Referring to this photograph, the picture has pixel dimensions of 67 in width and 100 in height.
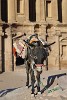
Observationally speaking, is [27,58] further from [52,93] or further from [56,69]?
[56,69]

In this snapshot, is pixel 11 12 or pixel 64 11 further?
pixel 64 11

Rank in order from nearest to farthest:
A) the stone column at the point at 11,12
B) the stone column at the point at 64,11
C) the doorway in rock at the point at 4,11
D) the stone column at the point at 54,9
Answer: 1. the stone column at the point at 11,12
2. the doorway in rock at the point at 4,11
3. the stone column at the point at 54,9
4. the stone column at the point at 64,11

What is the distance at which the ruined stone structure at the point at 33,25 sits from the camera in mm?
28953

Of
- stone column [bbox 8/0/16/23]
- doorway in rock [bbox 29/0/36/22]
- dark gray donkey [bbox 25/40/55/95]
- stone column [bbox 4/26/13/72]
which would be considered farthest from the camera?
doorway in rock [bbox 29/0/36/22]

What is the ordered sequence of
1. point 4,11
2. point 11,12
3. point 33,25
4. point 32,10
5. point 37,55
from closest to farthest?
1. point 37,55
2. point 11,12
3. point 33,25
4. point 4,11
5. point 32,10

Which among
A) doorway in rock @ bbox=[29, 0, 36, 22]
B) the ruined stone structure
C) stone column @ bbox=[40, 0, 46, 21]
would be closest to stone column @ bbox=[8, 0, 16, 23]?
the ruined stone structure

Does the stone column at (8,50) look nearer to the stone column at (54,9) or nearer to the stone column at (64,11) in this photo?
the stone column at (54,9)

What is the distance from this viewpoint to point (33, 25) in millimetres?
30156

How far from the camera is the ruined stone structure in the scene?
2895 centimetres

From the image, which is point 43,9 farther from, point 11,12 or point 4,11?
point 4,11

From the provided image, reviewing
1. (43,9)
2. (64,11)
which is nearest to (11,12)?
(43,9)

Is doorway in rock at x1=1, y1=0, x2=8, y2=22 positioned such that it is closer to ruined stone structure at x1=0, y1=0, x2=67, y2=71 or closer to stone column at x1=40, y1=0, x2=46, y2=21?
ruined stone structure at x1=0, y1=0, x2=67, y2=71

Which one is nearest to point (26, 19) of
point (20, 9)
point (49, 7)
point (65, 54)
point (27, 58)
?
point (20, 9)

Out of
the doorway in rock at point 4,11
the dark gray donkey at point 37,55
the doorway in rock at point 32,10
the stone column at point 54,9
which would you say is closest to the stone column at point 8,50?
the doorway in rock at point 4,11
